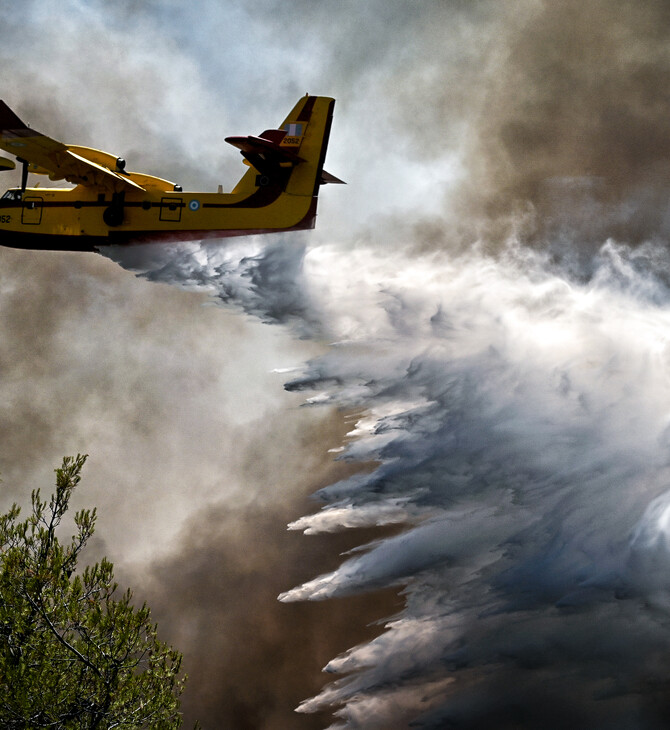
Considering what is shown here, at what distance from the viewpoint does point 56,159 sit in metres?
30.1

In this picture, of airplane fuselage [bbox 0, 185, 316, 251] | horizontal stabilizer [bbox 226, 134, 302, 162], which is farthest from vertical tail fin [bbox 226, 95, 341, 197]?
airplane fuselage [bbox 0, 185, 316, 251]

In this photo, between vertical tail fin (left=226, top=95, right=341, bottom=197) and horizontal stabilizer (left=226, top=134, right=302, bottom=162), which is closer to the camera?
horizontal stabilizer (left=226, top=134, right=302, bottom=162)

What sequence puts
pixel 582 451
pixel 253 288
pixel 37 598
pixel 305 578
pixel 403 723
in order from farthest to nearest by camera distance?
pixel 305 578
pixel 403 723
pixel 582 451
pixel 253 288
pixel 37 598

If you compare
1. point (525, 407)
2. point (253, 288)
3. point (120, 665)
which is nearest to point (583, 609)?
point (525, 407)

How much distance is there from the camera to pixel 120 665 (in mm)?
19438

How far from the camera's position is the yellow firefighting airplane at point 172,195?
29844 mm

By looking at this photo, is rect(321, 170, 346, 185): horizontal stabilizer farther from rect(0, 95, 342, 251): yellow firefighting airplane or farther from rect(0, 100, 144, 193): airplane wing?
rect(0, 100, 144, 193): airplane wing

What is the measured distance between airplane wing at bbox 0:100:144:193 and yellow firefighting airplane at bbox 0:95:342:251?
0.10ft

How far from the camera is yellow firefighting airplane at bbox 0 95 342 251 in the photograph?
29.8 m

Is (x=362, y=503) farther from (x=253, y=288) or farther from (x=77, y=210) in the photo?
(x=77, y=210)

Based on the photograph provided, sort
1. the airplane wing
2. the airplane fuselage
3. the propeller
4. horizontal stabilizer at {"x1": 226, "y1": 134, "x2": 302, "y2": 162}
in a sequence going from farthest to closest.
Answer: the propeller → the airplane fuselage → the airplane wing → horizontal stabilizer at {"x1": 226, "y1": 134, "x2": 302, "y2": 162}

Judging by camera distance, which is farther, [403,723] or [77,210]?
[403,723]

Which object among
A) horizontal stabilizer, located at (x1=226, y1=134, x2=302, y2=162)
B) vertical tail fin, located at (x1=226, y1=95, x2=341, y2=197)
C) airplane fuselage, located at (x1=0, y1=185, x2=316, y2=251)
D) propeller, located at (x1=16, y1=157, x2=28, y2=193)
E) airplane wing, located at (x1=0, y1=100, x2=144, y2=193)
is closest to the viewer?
horizontal stabilizer, located at (x1=226, y1=134, x2=302, y2=162)

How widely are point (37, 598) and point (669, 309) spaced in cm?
2657
